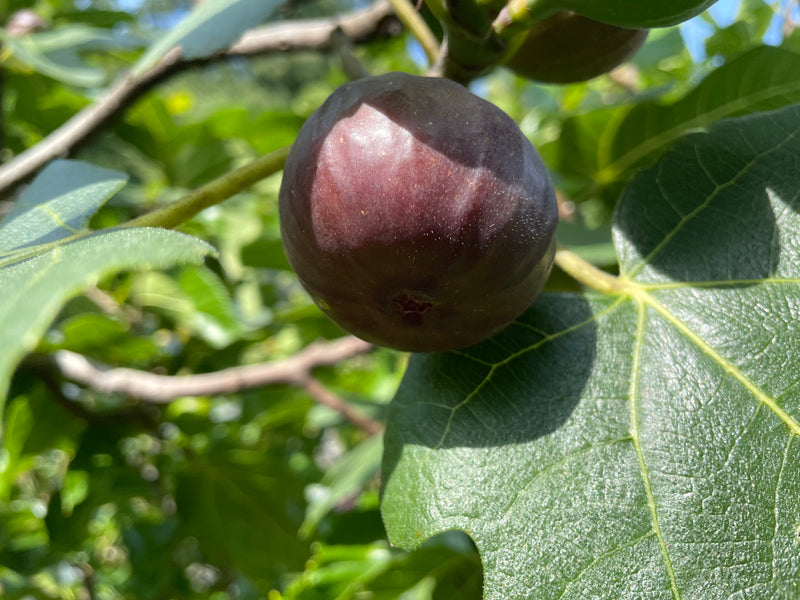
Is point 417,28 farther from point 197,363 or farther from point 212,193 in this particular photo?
point 197,363

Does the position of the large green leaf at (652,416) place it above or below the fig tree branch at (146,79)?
below

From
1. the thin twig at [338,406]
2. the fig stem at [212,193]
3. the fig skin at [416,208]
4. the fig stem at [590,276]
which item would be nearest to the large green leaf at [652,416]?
the fig stem at [590,276]

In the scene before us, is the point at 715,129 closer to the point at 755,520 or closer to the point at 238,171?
the point at 755,520

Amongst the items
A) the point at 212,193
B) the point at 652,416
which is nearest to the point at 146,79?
the point at 212,193

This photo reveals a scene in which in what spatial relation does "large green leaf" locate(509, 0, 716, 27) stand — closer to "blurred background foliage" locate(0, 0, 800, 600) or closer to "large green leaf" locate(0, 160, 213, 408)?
"large green leaf" locate(0, 160, 213, 408)

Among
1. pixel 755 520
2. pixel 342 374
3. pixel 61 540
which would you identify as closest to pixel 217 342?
pixel 61 540

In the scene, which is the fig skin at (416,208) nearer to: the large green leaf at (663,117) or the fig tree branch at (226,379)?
the large green leaf at (663,117)
